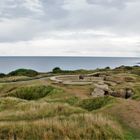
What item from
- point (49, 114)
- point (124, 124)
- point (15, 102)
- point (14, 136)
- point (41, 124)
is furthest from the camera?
point (15, 102)

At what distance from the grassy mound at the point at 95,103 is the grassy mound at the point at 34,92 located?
1325 cm

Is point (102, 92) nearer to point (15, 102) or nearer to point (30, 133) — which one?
point (15, 102)

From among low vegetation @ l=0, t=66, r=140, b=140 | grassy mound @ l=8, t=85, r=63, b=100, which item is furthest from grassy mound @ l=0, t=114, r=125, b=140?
grassy mound @ l=8, t=85, r=63, b=100

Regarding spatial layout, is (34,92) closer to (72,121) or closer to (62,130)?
(72,121)

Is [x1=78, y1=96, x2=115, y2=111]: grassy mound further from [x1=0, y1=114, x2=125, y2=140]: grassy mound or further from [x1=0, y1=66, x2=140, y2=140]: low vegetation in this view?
[x1=0, y1=114, x2=125, y2=140]: grassy mound

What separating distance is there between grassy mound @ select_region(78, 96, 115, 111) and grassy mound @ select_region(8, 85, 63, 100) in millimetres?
13248

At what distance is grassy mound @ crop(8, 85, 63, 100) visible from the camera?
45903mm

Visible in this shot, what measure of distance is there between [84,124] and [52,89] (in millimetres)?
25939

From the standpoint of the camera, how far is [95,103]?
104ft

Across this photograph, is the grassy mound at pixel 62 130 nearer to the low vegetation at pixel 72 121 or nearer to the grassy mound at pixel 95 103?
the low vegetation at pixel 72 121

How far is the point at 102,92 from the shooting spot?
46.1 m

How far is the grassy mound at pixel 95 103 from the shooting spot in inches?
1212

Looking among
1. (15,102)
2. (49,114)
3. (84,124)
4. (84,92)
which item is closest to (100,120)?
(84,124)

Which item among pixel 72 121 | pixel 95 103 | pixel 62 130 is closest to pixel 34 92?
pixel 95 103
